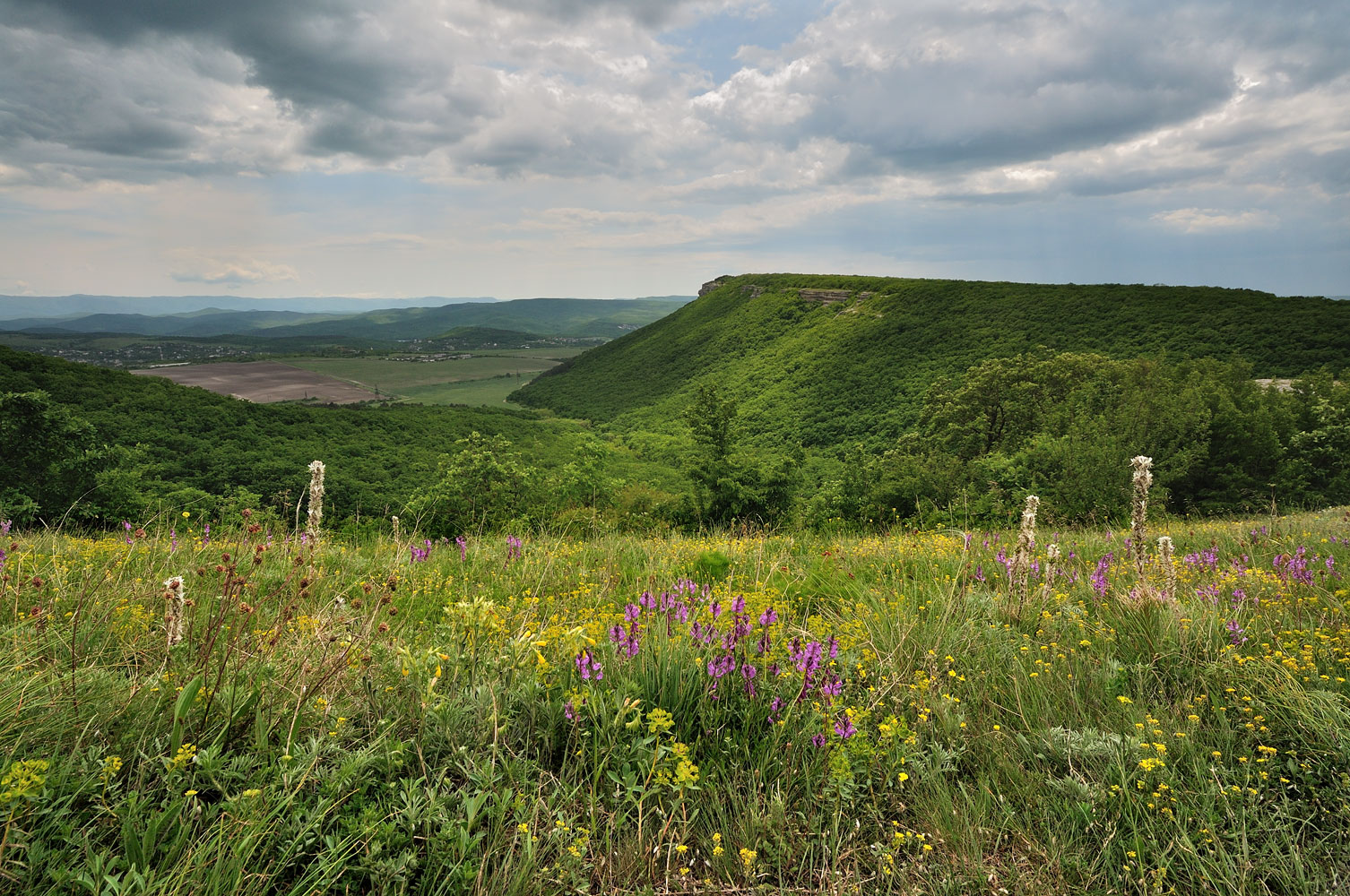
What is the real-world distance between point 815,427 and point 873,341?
31357mm

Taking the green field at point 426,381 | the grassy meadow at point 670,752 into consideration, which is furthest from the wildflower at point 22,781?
the green field at point 426,381

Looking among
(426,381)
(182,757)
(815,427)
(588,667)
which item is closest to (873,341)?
(815,427)

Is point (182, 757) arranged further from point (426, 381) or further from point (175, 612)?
point (426, 381)

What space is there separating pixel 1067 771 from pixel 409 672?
284cm

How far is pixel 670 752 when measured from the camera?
7.67 ft

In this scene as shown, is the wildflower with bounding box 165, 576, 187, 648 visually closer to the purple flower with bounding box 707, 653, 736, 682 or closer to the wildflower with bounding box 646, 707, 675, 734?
the wildflower with bounding box 646, 707, 675, 734

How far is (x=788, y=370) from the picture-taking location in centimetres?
11681

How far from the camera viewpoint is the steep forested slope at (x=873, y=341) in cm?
6725

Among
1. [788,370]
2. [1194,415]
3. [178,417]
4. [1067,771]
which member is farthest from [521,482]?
[788,370]

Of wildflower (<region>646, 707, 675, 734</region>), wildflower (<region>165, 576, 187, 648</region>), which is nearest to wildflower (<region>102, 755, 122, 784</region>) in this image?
wildflower (<region>165, 576, 187, 648</region>)

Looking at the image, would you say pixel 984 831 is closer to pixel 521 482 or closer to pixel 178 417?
pixel 521 482

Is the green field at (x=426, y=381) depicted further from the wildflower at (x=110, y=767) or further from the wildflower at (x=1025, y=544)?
the wildflower at (x=110, y=767)

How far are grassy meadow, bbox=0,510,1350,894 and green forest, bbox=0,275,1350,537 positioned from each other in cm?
232

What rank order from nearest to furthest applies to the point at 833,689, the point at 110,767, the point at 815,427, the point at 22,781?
the point at 22,781, the point at 110,767, the point at 833,689, the point at 815,427
